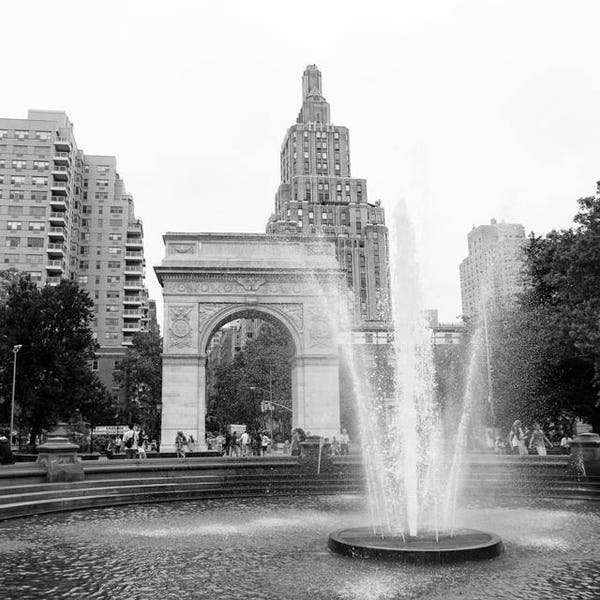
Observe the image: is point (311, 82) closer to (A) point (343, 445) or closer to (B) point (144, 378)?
(B) point (144, 378)

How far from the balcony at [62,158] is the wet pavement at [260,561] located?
65788mm

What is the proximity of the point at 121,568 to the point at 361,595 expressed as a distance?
3747 mm

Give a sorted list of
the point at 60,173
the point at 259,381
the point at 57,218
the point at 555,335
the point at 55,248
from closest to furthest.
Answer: the point at 555,335, the point at 259,381, the point at 55,248, the point at 57,218, the point at 60,173

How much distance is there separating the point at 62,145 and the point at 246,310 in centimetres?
4833

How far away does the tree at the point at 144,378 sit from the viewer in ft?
201

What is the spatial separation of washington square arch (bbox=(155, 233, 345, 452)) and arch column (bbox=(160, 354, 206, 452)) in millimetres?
53

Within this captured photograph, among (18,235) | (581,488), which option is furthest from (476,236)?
(18,235)

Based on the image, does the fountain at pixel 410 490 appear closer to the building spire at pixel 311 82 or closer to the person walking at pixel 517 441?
the person walking at pixel 517 441

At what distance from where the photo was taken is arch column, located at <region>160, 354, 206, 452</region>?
117ft

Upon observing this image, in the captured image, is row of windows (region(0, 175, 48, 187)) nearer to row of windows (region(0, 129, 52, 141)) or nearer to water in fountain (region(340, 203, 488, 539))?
row of windows (region(0, 129, 52, 141))

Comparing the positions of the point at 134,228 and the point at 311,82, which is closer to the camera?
the point at 134,228

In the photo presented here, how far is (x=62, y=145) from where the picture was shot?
75562 millimetres

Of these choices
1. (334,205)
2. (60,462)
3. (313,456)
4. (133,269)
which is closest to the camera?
(60,462)

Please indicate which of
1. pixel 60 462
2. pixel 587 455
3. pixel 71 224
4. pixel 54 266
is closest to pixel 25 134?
pixel 71 224
